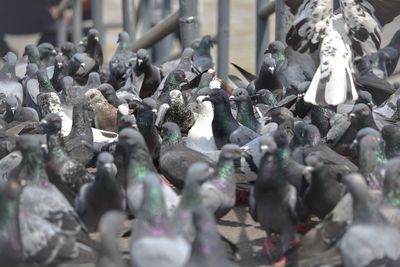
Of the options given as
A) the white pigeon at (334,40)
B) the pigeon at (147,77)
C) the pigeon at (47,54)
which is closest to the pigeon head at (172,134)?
the white pigeon at (334,40)

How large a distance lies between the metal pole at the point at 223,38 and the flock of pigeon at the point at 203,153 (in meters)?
0.33

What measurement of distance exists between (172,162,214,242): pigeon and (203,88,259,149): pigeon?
259 cm

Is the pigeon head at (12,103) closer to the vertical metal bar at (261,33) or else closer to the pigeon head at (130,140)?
the pigeon head at (130,140)

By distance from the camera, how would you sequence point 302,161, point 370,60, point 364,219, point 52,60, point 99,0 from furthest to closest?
point 99,0
point 52,60
point 370,60
point 302,161
point 364,219

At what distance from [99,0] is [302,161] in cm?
899

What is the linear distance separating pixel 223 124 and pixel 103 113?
1631 millimetres

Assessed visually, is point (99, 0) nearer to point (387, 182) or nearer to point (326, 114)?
point (326, 114)

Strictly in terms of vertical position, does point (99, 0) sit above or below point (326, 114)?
below

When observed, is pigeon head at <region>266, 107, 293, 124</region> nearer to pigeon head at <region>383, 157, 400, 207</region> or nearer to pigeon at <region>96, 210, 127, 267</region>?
pigeon head at <region>383, 157, 400, 207</region>

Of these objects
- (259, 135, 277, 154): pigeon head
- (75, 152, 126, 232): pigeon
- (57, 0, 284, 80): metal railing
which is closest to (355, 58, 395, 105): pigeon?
(57, 0, 284, 80): metal railing

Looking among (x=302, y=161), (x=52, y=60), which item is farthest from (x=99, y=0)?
(x=302, y=161)

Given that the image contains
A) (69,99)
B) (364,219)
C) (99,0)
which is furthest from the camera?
(99,0)

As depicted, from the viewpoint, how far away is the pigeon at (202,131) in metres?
10.2

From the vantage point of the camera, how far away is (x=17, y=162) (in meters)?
9.37
